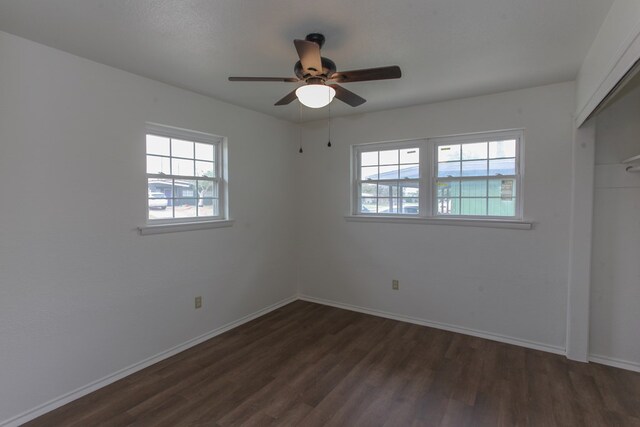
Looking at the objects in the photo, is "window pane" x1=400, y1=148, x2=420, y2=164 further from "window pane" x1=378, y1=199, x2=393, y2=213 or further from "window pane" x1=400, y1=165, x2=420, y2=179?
"window pane" x1=378, y1=199, x2=393, y2=213

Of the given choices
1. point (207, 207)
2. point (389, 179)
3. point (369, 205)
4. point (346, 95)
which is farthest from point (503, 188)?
point (207, 207)

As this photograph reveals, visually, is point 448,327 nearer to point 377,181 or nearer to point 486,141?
point 377,181

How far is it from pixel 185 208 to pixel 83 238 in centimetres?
97

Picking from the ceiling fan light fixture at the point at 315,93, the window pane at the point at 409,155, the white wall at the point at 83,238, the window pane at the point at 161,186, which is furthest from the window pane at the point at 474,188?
the window pane at the point at 161,186

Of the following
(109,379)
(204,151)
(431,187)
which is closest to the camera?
(109,379)

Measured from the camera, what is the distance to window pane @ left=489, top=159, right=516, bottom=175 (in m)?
3.30

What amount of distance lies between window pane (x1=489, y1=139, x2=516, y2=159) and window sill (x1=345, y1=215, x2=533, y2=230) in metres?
0.69

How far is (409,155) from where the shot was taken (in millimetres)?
3873

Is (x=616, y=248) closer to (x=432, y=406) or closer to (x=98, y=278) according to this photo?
(x=432, y=406)

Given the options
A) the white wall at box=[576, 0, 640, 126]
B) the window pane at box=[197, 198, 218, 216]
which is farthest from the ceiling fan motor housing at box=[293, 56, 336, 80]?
the window pane at box=[197, 198, 218, 216]

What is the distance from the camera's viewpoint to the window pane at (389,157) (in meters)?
3.97

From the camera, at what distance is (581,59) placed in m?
2.45

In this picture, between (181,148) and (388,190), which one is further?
(388,190)

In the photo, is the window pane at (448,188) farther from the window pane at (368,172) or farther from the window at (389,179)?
the window pane at (368,172)
